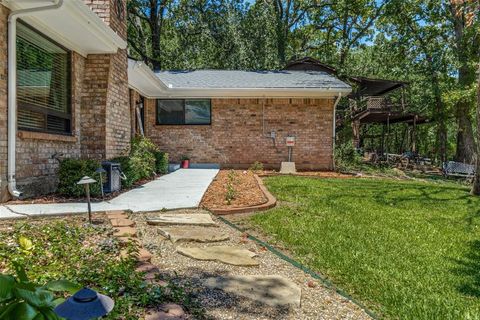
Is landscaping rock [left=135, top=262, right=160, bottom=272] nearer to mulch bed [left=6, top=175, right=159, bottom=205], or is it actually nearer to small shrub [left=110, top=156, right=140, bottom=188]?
mulch bed [left=6, top=175, right=159, bottom=205]

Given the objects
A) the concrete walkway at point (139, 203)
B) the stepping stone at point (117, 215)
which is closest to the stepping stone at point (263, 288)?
the stepping stone at point (117, 215)

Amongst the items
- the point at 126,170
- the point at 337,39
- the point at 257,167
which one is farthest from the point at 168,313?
the point at 337,39

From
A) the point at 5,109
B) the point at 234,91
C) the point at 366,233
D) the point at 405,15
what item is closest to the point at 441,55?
the point at 405,15

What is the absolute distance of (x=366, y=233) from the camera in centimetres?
418

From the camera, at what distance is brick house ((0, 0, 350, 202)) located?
4918 millimetres

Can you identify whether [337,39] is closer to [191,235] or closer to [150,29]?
[150,29]

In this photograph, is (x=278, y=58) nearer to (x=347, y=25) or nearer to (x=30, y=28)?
(x=347, y=25)

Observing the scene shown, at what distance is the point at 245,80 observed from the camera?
1319 cm

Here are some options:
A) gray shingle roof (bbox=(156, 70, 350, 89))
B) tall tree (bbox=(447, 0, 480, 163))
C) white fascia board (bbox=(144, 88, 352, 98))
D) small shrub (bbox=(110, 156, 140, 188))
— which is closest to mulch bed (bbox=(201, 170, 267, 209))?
small shrub (bbox=(110, 156, 140, 188))

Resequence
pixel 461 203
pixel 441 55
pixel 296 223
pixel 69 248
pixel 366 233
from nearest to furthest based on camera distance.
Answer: pixel 69 248
pixel 366 233
pixel 296 223
pixel 461 203
pixel 441 55

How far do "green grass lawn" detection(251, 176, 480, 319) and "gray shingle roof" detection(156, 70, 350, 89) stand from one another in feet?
20.1

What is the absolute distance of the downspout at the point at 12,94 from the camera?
471cm

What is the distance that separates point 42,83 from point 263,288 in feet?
16.6

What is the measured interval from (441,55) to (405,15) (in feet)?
9.11
